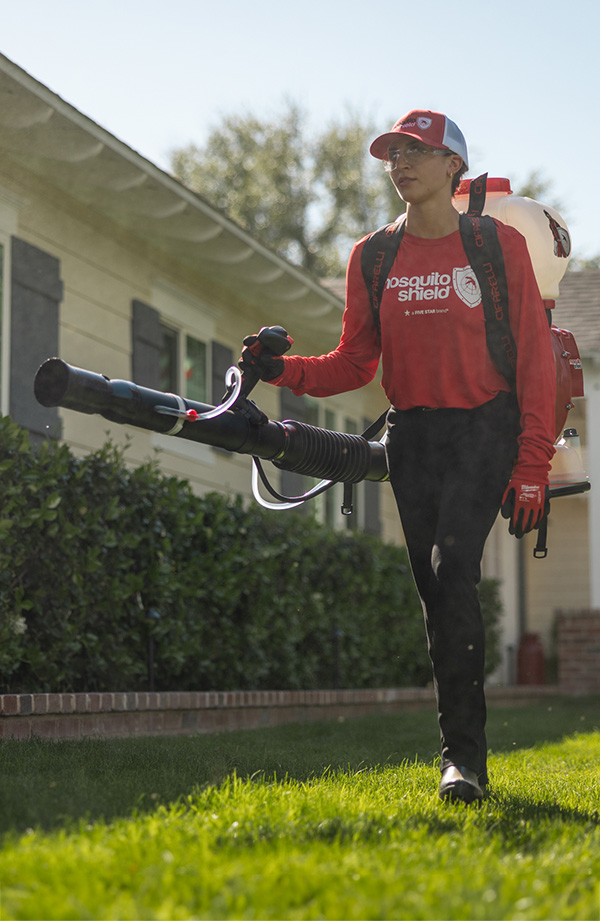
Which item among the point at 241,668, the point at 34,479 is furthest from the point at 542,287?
the point at 241,668

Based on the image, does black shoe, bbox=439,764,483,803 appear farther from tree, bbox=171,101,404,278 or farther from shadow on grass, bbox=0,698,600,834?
tree, bbox=171,101,404,278

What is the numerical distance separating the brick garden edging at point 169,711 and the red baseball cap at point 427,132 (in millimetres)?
2859

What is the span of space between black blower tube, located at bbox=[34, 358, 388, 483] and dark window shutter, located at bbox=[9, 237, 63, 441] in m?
4.61

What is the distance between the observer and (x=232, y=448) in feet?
13.2

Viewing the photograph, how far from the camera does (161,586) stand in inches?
272

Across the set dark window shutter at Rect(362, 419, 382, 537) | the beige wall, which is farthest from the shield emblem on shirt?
dark window shutter at Rect(362, 419, 382, 537)

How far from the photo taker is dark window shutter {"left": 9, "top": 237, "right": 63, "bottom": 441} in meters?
8.60

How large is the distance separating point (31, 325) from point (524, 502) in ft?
19.5

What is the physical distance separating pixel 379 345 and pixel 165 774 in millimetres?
1692

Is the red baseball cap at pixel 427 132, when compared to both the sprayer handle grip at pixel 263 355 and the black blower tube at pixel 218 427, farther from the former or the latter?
the black blower tube at pixel 218 427

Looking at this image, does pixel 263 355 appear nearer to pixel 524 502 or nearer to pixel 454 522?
pixel 454 522

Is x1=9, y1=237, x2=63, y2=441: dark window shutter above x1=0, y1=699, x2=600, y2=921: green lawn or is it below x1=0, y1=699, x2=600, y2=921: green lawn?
above

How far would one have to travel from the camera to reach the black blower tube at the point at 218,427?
3.48 m

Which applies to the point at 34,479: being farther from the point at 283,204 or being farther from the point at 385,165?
the point at 283,204
